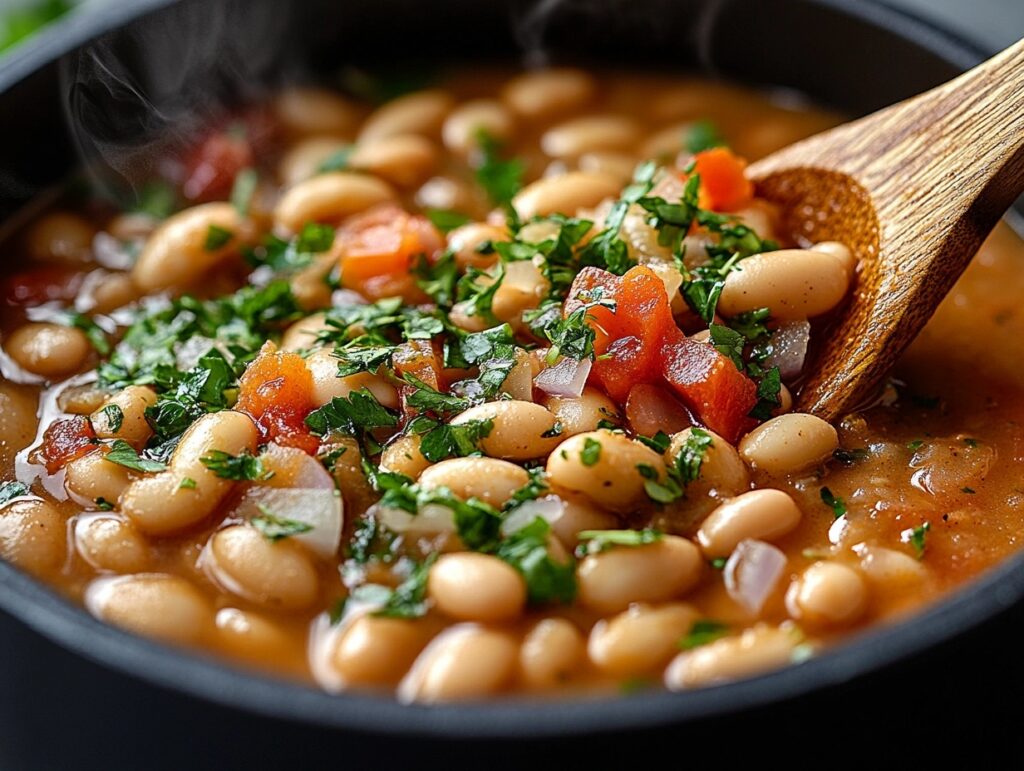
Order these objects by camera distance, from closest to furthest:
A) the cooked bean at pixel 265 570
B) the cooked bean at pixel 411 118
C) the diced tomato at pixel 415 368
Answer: the cooked bean at pixel 265 570 < the diced tomato at pixel 415 368 < the cooked bean at pixel 411 118

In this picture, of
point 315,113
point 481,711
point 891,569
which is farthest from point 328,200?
point 481,711

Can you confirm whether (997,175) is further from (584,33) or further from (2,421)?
(2,421)

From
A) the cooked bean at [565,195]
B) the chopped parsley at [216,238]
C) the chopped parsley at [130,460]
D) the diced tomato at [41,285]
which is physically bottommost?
the diced tomato at [41,285]

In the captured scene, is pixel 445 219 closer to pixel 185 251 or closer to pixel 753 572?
pixel 185 251

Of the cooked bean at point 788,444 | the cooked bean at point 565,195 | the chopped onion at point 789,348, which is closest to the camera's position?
the cooked bean at point 788,444

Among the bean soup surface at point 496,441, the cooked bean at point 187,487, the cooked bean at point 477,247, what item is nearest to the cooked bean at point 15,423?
the bean soup surface at point 496,441

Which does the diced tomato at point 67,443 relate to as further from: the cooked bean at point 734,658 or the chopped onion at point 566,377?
the cooked bean at point 734,658

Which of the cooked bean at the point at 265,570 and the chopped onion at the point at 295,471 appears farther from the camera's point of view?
the chopped onion at the point at 295,471

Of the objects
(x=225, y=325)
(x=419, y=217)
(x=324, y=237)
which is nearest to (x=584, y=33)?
(x=419, y=217)
